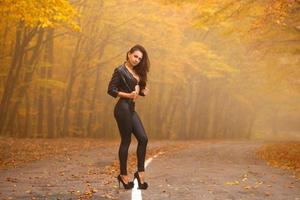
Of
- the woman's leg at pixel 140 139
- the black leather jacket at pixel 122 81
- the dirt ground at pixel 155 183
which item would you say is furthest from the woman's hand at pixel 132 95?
the dirt ground at pixel 155 183

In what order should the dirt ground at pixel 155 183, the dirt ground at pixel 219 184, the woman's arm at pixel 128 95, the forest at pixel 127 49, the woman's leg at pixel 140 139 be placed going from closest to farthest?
the woman's arm at pixel 128 95
the woman's leg at pixel 140 139
the dirt ground at pixel 155 183
the dirt ground at pixel 219 184
the forest at pixel 127 49

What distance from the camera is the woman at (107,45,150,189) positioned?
7.55 metres

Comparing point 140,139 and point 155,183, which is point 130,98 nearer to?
point 140,139

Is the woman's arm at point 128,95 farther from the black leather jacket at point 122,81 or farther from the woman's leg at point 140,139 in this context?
the woman's leg at point 140,139

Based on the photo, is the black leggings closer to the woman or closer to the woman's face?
the woman

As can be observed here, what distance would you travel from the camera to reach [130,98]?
299 inches

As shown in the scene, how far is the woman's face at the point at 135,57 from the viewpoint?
7.64 m

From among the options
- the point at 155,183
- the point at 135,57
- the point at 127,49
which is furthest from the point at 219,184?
the point at 127,49

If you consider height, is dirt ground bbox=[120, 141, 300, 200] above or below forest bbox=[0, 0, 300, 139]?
below

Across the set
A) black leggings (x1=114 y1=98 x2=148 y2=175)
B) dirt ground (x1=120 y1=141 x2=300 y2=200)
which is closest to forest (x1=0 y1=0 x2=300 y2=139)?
dirt ground (x1=120 y1=141 x2=300 y2=200)

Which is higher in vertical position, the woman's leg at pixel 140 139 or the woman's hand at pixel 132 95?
the woman's hand at pixel 132 95

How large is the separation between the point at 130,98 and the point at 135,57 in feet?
2.05

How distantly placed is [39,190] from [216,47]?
30362 millimetres

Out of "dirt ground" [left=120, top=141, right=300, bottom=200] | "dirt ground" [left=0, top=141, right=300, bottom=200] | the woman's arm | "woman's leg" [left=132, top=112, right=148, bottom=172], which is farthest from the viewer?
"dirt ground" [left=120, top=141, right=300, bottom=200]
